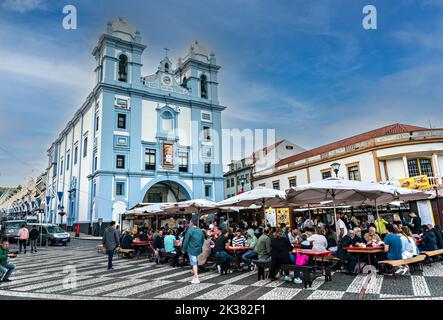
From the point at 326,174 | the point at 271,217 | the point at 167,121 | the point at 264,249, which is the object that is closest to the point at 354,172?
the point at 326,174

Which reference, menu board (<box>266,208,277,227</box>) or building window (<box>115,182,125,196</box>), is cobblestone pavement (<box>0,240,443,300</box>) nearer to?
menu board (<box>266,208,277,227</box>)

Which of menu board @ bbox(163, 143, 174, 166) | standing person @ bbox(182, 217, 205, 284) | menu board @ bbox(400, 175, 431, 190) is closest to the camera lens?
standing person @ bbox(182, 217, 205, 284)

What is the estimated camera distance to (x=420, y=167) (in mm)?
23984

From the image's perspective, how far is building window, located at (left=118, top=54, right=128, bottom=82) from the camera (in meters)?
36.0

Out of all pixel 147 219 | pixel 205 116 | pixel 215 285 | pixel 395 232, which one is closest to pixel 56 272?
pixel 215 285

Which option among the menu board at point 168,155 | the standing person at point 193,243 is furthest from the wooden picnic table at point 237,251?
the menu board at point 168,155

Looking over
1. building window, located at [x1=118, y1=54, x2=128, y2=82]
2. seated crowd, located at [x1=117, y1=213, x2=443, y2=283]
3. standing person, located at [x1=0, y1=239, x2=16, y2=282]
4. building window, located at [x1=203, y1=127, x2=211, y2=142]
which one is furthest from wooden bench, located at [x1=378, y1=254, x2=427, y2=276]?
building window, located at [x1=118, y1=54, x2=128, y2=82]

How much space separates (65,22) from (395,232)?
11.0 metres

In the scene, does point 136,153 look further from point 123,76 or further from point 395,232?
point 395,232

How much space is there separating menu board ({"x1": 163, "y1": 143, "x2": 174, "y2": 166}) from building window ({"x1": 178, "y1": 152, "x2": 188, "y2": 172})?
124cm

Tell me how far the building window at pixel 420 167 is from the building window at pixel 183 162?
A: 2338cm

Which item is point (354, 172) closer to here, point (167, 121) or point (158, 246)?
point (158, 246)

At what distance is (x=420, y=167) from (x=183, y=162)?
24240 millimetres
